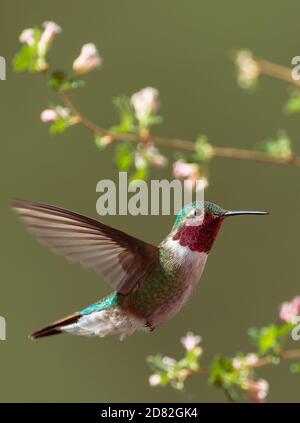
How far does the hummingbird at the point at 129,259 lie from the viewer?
5.69 ft

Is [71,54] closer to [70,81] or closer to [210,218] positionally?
[70,81]

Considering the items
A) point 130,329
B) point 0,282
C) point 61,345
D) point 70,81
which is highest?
point 0,282

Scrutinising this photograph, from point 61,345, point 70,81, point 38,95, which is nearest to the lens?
point 70,81

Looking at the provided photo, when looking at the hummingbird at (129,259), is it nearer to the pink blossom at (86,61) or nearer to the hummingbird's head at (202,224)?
the hummingbird's head at (202,224)

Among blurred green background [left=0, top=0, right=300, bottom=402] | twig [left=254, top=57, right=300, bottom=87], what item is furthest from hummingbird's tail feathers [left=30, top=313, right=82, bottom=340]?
blurred green background [left=0, top=0, right=300, bottom=402]

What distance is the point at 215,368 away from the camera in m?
1.90

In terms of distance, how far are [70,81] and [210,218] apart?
0.52m

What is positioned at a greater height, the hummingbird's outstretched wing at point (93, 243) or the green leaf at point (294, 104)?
the green leaf at point (294, 104)

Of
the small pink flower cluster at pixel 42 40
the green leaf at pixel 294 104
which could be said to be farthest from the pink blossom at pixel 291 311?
the small pink flower cluster at pixel 42 40

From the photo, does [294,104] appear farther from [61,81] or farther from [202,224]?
[61,81]

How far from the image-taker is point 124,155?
2.02 m

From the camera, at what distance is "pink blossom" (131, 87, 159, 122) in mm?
2109
